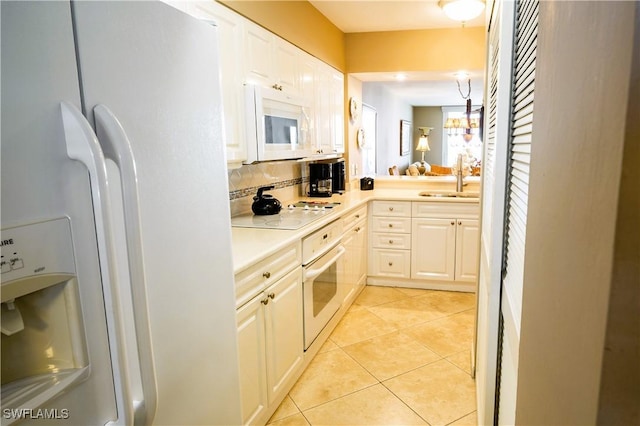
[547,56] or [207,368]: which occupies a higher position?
[547,56]

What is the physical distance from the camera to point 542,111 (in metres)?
0.58

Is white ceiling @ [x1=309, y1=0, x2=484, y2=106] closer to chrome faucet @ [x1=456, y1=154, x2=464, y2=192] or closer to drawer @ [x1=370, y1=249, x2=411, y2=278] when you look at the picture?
chrome faucet @ [x1=456, y1=154, x2=464, y2=192]

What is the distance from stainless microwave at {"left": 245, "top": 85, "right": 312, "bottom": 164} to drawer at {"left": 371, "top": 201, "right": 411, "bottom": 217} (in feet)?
4.10

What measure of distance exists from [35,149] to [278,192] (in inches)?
104

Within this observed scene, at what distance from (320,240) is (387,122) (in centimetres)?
610

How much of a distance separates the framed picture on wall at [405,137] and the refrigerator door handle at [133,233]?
943cm

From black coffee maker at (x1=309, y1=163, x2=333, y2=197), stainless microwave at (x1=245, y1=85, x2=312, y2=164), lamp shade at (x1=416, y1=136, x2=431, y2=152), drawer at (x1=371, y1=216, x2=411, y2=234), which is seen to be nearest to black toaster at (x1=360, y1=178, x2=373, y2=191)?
drawer at (x1=371, y1=216, x2=411, y2=234)

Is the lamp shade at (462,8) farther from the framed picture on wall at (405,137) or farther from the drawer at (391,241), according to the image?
the framed picture on wall at (405,137)

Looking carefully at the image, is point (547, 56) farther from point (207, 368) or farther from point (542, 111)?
point (207, 368)

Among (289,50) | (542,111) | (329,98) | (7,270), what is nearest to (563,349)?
(542,111)

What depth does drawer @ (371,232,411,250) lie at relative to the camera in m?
3.93

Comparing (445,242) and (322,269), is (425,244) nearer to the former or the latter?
(445,242)

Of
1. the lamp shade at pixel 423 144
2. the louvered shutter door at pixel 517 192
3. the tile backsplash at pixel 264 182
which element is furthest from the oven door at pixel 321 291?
the lamp shade at pixel 423 144

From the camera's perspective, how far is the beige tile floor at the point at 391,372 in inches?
84.0
